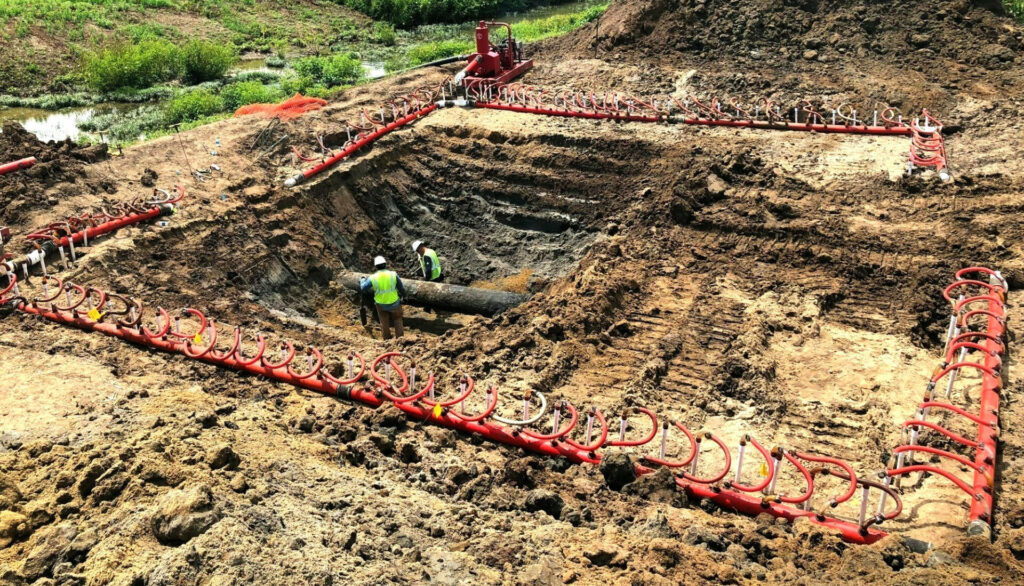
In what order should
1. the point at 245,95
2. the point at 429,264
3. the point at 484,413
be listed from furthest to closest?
the point at 245,95, the point at 429,264, the point at 484,413

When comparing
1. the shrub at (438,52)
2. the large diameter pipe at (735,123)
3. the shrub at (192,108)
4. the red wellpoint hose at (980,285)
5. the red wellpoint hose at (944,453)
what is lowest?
the red wellpoint hose at (944,453)

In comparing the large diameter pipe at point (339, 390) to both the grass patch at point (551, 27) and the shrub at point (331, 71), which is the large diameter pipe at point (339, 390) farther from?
the grass patch at point (551, 27)

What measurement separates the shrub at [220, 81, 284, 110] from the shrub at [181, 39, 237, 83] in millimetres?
4785

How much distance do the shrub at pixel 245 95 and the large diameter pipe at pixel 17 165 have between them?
872cm

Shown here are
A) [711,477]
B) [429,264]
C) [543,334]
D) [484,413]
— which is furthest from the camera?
[429,264]

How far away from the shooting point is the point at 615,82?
58.5ft

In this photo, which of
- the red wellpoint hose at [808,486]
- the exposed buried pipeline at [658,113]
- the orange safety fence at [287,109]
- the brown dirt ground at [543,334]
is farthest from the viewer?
the orange safety fence at [287,109]

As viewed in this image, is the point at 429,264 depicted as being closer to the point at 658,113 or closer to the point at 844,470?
the point at 658,113

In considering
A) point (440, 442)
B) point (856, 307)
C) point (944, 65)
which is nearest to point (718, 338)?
point (856, 307)

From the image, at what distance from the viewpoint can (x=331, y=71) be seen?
24016 mm

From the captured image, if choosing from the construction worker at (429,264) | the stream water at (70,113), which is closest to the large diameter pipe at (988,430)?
the construction worker at (429,264)

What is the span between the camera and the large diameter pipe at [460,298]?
445 inches

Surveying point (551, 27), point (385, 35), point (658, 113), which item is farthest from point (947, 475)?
point (385, 35)

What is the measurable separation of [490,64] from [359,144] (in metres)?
5.16
